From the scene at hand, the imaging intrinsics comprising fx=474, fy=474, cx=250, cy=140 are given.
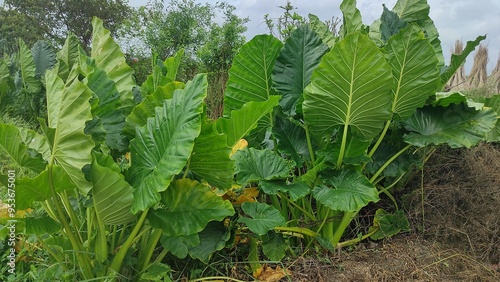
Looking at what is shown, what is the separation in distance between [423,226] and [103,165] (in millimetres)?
2048

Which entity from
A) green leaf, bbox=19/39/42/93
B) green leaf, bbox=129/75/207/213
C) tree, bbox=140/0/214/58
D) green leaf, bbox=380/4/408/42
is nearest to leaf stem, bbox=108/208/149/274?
green leaf, bbox=129/75/207/213

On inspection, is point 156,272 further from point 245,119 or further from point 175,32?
point 175,32

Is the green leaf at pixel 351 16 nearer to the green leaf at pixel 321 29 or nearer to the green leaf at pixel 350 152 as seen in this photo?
the green leaf at pixel 321 29

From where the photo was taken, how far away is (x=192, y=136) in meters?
1.67

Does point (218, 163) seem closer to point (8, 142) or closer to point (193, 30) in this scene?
point (8, 142)

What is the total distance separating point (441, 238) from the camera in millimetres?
2924

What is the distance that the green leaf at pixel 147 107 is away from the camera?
2051mm

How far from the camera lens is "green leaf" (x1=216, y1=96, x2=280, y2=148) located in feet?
6.87

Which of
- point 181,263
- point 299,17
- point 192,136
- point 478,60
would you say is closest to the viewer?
point 192,136

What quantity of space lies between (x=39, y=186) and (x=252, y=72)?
4.52 feet

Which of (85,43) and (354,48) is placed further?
(85,43)

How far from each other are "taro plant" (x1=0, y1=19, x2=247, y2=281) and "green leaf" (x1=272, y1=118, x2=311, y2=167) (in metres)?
0.46

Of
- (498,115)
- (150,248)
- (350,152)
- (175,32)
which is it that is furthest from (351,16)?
(175,32)

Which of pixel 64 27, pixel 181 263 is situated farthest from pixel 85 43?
pixel 181 263
